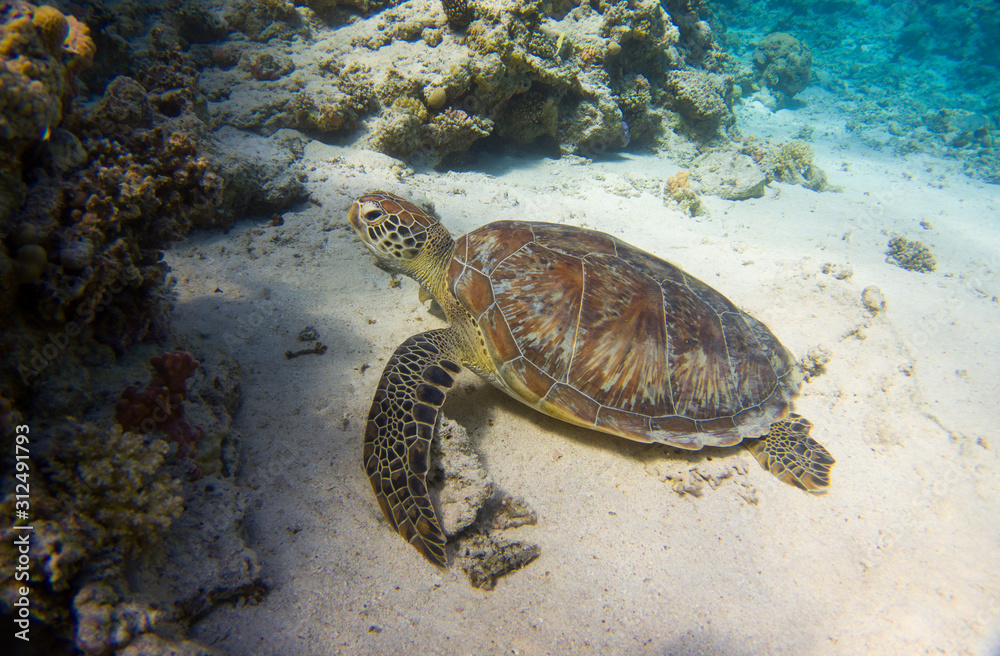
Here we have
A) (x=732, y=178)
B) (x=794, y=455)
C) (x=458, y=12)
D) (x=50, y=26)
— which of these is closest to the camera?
(x=50, y=26)

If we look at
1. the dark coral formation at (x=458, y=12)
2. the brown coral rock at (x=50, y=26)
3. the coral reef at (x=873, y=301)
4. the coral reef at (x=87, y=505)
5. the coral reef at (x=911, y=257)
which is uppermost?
the dark coral formation at (x=458, y=12)

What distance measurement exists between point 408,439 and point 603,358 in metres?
1.40

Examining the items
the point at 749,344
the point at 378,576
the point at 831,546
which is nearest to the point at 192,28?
the point at 378,576

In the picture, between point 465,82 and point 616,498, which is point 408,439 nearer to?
point 616,498

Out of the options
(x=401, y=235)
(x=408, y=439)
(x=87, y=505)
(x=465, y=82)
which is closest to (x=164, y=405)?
(x=87, y=505)

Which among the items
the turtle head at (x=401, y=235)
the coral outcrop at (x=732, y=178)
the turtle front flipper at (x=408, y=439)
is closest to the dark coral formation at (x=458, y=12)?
the turtle head at (x=401, y=235)

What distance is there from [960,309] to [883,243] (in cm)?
217

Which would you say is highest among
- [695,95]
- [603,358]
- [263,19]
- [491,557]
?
[263,19]

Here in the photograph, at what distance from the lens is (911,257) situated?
5402mm

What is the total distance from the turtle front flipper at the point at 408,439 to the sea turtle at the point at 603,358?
0.01 metres

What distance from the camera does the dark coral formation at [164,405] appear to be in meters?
1.50

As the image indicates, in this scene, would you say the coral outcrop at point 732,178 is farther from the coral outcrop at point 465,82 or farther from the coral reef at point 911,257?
the coral reef at point 911,257

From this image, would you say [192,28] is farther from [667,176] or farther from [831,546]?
[831,546]

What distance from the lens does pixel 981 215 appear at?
7.98 meters
